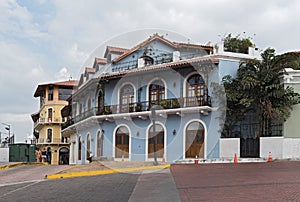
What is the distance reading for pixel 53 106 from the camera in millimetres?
63125

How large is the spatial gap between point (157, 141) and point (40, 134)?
41538 mm

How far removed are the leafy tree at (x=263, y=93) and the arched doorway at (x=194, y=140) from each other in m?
1.89

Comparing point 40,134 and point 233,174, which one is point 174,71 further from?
point 40,134

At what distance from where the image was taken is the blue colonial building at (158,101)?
1094 inches

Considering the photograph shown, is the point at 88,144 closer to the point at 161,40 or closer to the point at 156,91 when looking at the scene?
the point at 156,91

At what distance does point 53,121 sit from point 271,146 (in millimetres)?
44508

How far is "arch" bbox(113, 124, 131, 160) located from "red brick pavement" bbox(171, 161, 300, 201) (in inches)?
588

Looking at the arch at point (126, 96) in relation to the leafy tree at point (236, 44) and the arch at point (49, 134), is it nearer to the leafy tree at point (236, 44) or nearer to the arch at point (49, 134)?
the leafy tree at point (236, 44)

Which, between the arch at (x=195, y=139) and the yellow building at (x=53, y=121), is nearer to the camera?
the arch at (x=195, y=139)

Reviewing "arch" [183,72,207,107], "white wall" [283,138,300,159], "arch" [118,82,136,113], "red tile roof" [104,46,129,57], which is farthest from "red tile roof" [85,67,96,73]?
"white wall" [283,138,300,159]

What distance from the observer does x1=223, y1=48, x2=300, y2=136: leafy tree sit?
25172 millimetres

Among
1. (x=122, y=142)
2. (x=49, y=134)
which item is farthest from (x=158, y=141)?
(x=49, y=134)

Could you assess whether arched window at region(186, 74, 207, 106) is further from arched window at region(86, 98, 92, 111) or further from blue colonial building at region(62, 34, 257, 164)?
arched window at region(86, 98, 92, 111)

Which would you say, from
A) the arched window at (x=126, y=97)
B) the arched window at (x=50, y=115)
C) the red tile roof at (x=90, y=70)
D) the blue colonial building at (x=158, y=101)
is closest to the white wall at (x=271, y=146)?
the blue colonial building at (x=158, y=101)
